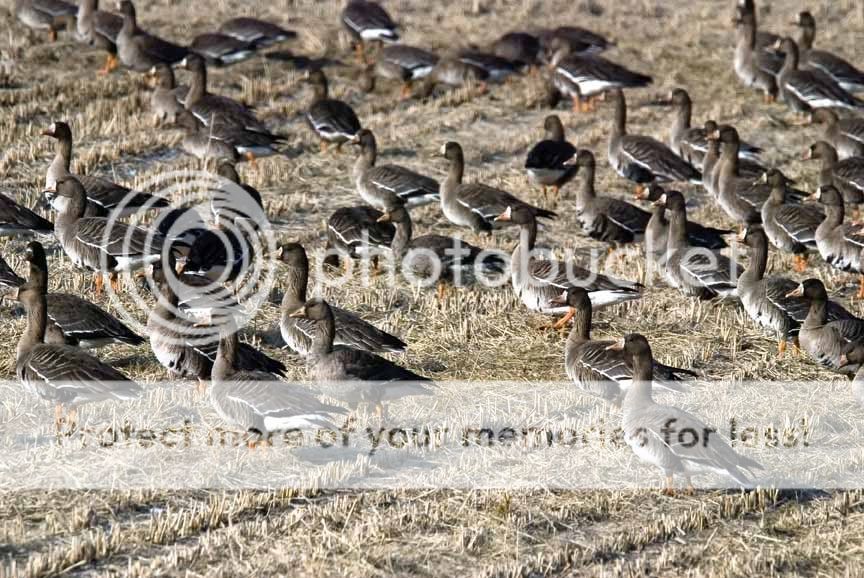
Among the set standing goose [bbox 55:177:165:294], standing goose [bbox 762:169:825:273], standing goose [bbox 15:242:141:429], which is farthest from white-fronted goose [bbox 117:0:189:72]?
standing goose [bbox 15:242:141:429]

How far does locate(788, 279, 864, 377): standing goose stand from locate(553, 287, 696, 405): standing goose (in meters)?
1.45

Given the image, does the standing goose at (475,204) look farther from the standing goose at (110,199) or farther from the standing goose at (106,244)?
the standing goose at (106,244)

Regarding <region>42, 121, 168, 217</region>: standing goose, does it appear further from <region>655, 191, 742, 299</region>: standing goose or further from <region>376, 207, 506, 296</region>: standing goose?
<region>655, 191, 742, 299</region>: standing goose

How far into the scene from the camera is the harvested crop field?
8.84m

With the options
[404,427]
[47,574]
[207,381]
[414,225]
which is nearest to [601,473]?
[404,427]

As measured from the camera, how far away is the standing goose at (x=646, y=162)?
17.9m

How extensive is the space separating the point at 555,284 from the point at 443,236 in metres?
2.06

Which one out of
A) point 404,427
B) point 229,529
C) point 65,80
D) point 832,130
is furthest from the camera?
point 65,80

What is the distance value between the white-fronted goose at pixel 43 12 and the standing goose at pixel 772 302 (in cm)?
1384

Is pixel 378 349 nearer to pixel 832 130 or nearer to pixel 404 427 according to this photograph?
pixel 404 427

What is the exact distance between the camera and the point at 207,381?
11414 mm

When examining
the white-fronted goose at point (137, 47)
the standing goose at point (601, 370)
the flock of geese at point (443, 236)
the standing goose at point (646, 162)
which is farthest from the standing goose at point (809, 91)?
the standing goose at point (601, 370)

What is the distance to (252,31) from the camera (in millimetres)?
22781

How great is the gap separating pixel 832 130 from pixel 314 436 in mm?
11994
